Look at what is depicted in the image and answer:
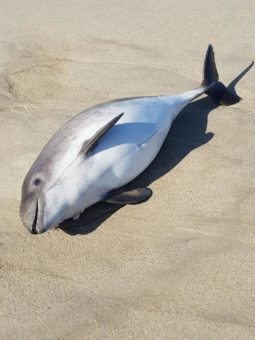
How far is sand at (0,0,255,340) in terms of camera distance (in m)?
3.19

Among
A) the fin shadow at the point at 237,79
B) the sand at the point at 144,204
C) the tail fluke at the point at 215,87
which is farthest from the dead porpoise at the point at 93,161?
the fin shadow at the point at 237,79

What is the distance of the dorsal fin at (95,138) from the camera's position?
3730 millimetres

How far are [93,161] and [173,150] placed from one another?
29.8 inches

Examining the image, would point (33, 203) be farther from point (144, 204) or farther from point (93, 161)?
point (144, 204)

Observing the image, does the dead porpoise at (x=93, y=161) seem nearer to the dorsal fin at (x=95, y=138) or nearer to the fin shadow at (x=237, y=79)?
the dorsal fin at (x=95, y=138)

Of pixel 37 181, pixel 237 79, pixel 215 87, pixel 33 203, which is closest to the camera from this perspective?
pixel 33 203

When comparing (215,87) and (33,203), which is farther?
(215,87)

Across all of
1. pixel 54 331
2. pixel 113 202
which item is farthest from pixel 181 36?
pixel 54 331

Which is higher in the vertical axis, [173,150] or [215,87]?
[215,87]

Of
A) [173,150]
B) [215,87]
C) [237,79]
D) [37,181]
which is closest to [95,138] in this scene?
[37,181]

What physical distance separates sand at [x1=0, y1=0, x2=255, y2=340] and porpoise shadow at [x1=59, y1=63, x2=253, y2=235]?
11mm

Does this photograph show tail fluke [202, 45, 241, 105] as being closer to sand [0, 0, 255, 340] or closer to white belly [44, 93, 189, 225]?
sand [0, 0, 255, 340]

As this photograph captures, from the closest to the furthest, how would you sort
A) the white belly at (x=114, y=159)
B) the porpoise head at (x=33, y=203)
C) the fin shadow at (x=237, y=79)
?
the porpoise head at (x=33, y=203) → the white belly at (x=114, y=159) → the fin shadow at (x=237, y=79)

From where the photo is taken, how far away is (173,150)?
4273 mm
